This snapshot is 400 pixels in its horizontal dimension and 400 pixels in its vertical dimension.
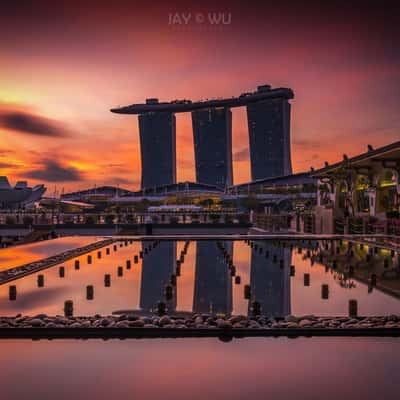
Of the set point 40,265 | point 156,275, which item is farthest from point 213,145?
point 156,275

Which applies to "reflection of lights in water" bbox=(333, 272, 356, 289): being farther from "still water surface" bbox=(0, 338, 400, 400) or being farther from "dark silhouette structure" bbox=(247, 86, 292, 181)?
"dark silhouette structure" bbox=(247, 86, 292, 181)

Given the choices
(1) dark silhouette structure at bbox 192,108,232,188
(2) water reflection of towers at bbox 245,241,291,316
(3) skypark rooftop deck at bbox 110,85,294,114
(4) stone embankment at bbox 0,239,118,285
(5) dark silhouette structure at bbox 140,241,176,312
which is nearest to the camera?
(2) water reflection of towers at bbox 245,241,291,316

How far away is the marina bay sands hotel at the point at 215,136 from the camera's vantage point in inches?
5408

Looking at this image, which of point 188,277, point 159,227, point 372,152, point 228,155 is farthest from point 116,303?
point 228,155

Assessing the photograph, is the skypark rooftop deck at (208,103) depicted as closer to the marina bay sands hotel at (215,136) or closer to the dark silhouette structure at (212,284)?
the marina bay sands hotel at (215,136)

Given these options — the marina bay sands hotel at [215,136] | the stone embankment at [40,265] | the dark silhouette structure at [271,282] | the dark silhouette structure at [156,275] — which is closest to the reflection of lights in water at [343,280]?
the dark silhouette structure at [271,282]

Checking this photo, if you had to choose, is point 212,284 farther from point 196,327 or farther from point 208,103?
point 208,103

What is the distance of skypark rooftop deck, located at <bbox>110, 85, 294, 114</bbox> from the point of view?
13225 centimetres

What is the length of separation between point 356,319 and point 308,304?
5.79ft

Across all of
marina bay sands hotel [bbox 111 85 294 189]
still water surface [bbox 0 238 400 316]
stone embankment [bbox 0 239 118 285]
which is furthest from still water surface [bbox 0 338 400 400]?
marina bay sands hotel [bbox 111 85 294 189]

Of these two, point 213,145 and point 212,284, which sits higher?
point 213,145

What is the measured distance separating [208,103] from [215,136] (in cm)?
992

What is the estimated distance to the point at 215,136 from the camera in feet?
456

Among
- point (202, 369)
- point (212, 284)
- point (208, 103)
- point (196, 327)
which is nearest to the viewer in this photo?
point (202, 369)
